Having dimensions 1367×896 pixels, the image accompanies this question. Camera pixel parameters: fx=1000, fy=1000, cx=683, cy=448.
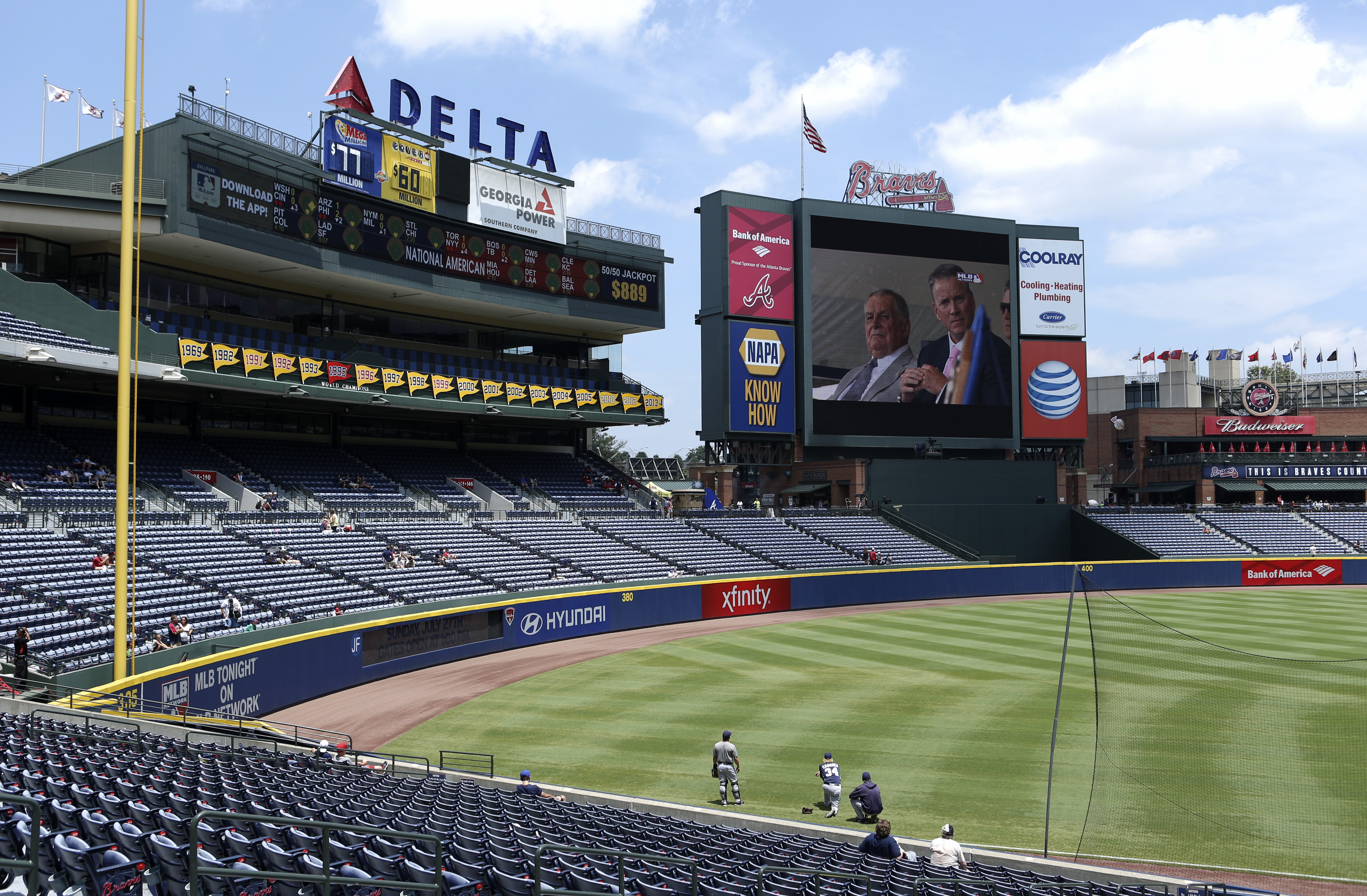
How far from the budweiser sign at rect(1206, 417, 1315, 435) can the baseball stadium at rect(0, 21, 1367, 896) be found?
1.11 ft

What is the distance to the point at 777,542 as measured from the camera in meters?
49.6

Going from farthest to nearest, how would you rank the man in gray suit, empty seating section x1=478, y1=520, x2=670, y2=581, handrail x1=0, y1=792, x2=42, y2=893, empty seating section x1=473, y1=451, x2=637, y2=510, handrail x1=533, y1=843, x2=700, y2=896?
1. the man in gray suit
2. empty seating section x1=473, y1=451, x2=637, y2=510
3. empty seating section x1=478, y1=520, x2=670, y2=581
4. handrail x1=533, y1=843, x2=700, y2=896
5. handrail x1=0, y1=792, x2=42, y2=893

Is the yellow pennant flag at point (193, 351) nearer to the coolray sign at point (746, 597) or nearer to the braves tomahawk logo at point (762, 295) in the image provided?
the coolray sign at point (746, 597)

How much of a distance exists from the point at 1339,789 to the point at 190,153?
1371 inches

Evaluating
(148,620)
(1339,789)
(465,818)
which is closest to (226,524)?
(148,620)

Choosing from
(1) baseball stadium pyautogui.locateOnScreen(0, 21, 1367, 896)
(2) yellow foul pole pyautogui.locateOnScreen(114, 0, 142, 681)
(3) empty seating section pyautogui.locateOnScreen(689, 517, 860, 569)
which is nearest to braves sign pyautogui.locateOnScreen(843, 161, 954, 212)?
(1) baseball stadium pyautogui.locateOnScreen(0, 21, 1367, 896)

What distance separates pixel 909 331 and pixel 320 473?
113ft

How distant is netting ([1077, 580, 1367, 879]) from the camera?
12977 mm

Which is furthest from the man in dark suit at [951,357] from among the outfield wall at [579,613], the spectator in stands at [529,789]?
the spectator in stands at [529,789]

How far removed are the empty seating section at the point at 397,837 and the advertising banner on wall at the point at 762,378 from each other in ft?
138

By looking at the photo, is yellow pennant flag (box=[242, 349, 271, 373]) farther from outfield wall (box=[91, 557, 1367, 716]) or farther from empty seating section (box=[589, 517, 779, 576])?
empty seating section (box=[589, 517, 779, 576])

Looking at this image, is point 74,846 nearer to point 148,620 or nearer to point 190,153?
point 148,620

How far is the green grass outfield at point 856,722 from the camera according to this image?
51.4ft

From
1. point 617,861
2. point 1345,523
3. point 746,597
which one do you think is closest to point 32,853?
point 617,861
